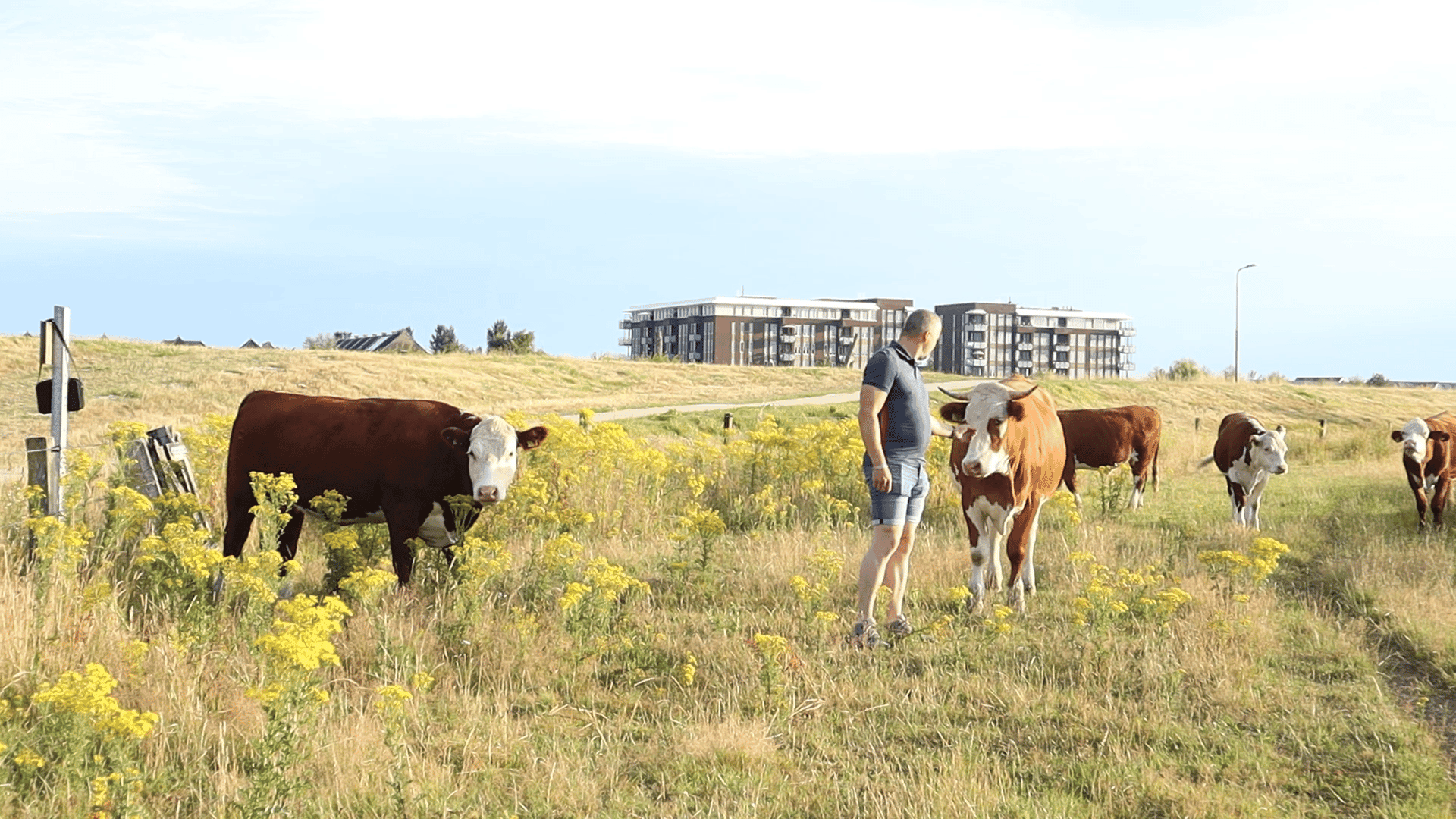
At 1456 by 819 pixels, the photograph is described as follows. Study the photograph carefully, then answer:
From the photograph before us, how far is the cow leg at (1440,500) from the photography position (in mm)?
14545

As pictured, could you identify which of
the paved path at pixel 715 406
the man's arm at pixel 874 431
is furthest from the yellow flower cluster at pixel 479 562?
the paved path at pixel 715 406

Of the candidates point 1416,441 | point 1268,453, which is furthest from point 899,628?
point 1416,441

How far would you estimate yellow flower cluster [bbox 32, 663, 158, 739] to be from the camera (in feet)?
16.2

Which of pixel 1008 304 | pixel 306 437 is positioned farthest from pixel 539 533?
pixel 1008 304

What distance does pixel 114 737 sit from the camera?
514 cm

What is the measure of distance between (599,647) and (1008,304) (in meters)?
136

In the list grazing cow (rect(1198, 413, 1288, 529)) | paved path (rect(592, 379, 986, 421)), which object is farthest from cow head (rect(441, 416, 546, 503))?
paved path (rect(592, 379, 986, 421))

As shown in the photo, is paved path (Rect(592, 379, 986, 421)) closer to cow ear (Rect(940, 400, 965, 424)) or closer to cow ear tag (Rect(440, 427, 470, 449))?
cow ear (Rect(940, 400, 965, 424))

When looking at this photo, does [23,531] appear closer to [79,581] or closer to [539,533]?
[79,581]

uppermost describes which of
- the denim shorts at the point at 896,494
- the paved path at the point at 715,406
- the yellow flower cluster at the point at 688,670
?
the denim shorts at the point at 896,494

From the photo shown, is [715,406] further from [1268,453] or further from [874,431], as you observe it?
[874,431]

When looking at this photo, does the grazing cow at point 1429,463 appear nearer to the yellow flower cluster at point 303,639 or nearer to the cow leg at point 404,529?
the cow leg at point 404,529

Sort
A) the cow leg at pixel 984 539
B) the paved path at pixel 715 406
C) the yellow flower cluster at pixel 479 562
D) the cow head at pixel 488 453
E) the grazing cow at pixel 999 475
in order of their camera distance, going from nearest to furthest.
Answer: the yellow flower cluster at pixel 479 562
the cow head at pixel 488 453
the grazing cow at pixel 999 475
the cow leg at pixel 984 539
the paved path at pixel 715 406

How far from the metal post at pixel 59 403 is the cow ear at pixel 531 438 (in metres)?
3.39
